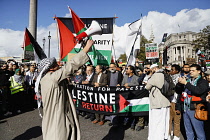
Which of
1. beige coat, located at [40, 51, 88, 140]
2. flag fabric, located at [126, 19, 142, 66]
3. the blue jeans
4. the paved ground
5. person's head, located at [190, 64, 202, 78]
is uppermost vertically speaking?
flag fabric, located at [126, 19, 142, 66]

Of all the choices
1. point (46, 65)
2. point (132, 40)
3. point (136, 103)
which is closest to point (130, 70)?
point (132, 40)

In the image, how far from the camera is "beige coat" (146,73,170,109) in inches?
149

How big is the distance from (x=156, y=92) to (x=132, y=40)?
6.87 ft

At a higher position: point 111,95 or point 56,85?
point 56,85

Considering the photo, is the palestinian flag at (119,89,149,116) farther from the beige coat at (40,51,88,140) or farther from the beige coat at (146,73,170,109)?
the beige coat at (40,51,88,140)

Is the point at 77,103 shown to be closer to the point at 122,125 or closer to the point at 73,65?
the point at 122,125

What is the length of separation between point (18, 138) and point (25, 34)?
4987 mm

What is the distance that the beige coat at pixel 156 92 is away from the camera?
12.4ft

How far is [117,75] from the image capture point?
6172 mm

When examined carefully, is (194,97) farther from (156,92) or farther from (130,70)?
(130,70)

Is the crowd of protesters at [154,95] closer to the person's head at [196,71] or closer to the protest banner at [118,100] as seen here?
the person's head at [196,71]

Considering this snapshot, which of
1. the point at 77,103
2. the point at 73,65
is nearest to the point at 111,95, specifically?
the point at 77,103

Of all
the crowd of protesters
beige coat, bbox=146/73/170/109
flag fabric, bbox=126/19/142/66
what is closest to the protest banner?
the crowd of protesters

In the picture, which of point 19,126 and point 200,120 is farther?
point 19,126
